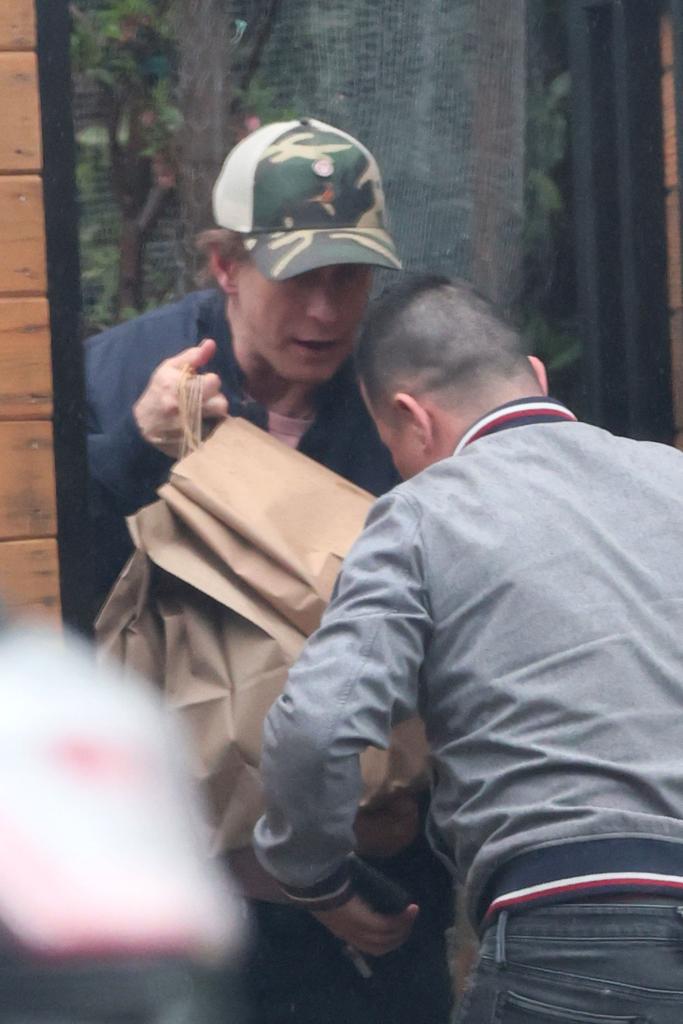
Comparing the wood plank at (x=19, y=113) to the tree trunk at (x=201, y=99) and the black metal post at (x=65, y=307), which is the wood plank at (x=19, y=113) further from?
the tree trunk at (x=201, y=99)

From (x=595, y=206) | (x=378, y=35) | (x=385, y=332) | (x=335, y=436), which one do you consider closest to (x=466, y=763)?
(x=385, y=332)

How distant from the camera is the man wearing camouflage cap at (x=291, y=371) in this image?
2736mm

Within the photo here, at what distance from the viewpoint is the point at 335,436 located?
9.38 feet

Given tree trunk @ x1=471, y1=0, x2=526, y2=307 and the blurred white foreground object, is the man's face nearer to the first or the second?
tree trunk @ x1=471, y1=0, x2=526, y2=307

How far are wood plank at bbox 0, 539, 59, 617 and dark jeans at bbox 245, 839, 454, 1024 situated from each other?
59 centimetres

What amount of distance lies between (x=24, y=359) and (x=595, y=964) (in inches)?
49.4

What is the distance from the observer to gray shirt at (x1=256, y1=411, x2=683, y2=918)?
2074mm

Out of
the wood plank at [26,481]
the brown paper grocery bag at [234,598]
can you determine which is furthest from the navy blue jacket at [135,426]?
the brown paper grocery bag at [234,598]

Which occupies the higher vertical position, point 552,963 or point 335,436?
point 335,436

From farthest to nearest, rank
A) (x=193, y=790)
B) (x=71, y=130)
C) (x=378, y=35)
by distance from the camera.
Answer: (x=378, y=35), (x=71, y=130), (x=193, y=790)

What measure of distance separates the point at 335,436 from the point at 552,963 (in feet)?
3.55

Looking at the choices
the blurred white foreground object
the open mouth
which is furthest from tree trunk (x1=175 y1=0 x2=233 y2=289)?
the blurred white foreground object

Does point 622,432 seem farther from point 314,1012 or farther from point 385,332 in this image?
point 314,1012

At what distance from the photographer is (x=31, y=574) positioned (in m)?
2.61
